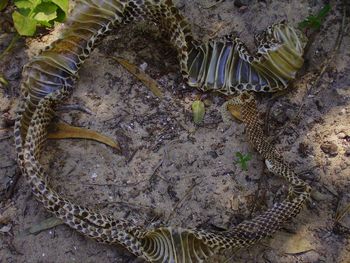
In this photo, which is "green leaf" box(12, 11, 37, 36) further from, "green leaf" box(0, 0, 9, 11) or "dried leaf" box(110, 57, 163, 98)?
"dried leaf" box(110, 57, 163, 98)

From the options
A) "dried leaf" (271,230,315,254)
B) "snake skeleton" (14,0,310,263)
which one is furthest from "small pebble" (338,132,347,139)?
"dried leaf" (271,230,315,254)

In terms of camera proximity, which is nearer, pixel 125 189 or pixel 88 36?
pixel 125 189

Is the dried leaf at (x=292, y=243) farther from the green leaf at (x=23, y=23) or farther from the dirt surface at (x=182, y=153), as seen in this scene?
the green leaf at (x=23, y=23)

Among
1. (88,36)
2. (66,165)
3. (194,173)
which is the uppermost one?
(88,36)

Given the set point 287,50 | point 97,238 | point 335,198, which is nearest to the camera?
point 97,238

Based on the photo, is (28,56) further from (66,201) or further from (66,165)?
(66,201)

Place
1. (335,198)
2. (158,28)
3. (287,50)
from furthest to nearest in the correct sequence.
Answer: (158,28)
(287,50)
(335,198)

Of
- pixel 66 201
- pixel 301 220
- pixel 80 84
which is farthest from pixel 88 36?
pixel 301 220
